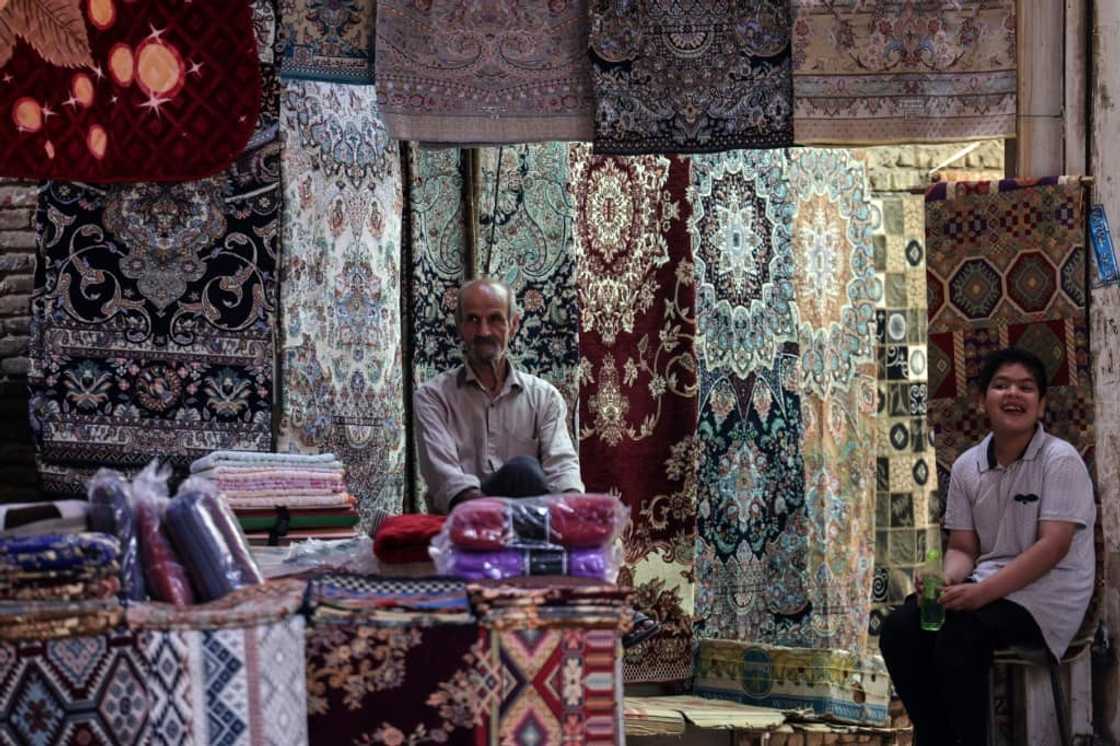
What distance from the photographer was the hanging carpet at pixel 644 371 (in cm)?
732

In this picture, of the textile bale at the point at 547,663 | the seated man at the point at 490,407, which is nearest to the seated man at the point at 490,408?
the seated man at the point at 490,407

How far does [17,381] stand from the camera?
23.7ft

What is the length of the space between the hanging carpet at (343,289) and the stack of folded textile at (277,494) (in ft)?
3.01

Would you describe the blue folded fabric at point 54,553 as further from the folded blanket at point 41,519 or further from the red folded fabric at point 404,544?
the red folded fabric at point 404,544

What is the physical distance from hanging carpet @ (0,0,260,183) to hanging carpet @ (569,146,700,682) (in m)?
1.69

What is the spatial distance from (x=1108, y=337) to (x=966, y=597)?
125 centimetres

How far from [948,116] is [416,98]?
6.54 ft

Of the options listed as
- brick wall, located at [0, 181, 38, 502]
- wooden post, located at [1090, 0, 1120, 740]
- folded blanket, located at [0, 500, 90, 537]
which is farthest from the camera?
brick wall, located at [0, 181, 38, 502]

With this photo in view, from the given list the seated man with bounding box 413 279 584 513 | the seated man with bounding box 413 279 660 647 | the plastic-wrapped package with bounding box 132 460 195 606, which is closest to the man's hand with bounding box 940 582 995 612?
the seated man with bounding box 413 279 660 647

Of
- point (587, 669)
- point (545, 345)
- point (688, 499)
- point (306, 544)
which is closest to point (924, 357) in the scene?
point (688, 499)

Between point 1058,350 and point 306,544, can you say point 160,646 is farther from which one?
point 1058,350

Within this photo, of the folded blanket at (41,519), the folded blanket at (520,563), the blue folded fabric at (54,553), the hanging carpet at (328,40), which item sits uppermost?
the hanging carpet at (328,40)

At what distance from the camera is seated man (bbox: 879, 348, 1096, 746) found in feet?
18.7

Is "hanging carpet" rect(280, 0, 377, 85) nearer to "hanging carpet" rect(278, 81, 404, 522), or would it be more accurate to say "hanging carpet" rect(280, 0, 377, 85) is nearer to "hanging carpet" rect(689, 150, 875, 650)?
"hanging carpet" rect(278, 81, 404, 522)
